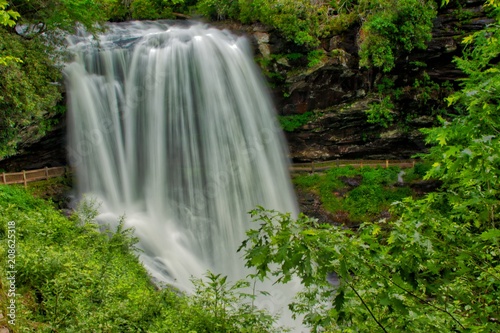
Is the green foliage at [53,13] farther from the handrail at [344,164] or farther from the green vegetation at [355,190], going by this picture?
the green vegetation at [355,190]

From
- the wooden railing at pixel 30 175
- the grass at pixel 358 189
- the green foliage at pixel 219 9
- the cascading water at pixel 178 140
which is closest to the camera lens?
the wooden railing at pixel 30 175

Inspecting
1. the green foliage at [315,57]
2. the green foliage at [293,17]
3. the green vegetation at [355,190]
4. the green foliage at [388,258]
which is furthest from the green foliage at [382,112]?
the green foliage at [388,258]

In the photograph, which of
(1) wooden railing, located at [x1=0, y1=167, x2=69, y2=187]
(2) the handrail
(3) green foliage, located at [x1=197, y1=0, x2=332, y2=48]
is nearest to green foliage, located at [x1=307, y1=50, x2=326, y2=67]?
(3) green foliage, located at [x1=197, y1=0, x2=332, y2=48]

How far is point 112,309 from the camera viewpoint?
17.1ft

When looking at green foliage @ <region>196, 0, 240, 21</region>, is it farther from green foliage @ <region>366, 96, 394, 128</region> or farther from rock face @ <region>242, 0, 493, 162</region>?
green foliage @ <region>366, 96, 394, 128</region>

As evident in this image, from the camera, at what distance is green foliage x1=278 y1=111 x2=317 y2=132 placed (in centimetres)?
1844

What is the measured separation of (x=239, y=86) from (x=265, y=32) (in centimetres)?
339

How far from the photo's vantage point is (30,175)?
13.2 metres

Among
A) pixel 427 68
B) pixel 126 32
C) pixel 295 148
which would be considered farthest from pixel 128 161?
pixel 427 68

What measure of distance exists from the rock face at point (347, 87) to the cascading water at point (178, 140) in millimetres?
1263

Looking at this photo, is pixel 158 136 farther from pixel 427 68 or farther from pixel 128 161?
pixel 427 68

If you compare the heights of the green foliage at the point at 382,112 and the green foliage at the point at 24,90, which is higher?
the green foliage at the point at 24,90

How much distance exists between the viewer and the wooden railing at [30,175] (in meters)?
12.4

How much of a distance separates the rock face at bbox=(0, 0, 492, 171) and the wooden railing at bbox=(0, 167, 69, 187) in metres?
10.4
